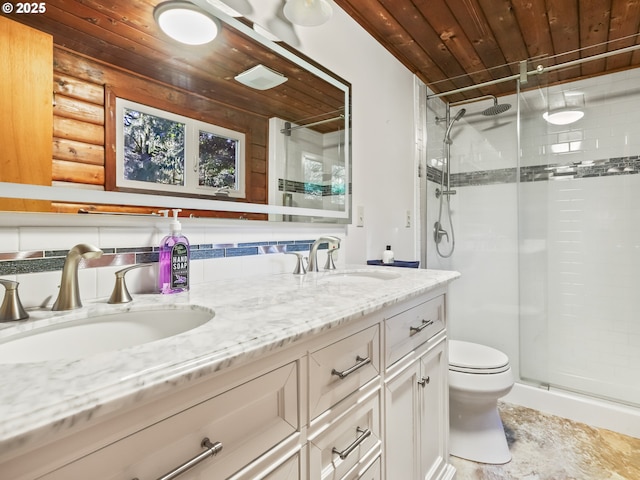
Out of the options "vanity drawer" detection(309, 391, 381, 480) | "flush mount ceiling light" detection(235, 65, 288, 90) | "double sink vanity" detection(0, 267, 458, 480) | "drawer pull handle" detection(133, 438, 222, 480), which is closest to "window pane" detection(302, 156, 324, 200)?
"flush mount ceiling light" detection(235, 65, 288, 90)

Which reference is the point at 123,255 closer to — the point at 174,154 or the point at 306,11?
the point at 174,154

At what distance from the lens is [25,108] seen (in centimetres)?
73

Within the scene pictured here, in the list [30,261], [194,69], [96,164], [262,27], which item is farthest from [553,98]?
[30,261]

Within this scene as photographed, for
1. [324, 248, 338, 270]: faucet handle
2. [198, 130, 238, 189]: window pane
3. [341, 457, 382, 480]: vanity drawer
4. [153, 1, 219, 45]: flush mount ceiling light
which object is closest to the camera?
[341, 457, 382, 480]: vanity drawer

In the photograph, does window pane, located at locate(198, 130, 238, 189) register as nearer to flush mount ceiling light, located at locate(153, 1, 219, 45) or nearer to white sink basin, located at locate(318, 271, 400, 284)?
flush mount ceiling light, located at locate(153, 1, 219, 45)

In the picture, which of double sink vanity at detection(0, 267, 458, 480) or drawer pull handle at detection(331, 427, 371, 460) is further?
drawer pull handle at detection(331, 427, 371, 460)

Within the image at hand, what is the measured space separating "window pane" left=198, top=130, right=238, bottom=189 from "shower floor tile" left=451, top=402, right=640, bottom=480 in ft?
5.25

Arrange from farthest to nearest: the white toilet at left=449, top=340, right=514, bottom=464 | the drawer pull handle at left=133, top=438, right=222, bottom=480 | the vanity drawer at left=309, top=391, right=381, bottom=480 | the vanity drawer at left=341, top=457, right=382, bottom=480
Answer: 1. the white toilet at left=449, top=340, right=514, bottom=464
2. the vanity drawer at left=341, top=457, right=382, bottom=480
3. the vanity drawer at left=309, top=391, right=381, bottom=480
4. the drawer pull handle at left=133, top=438, right=222, bottom=480

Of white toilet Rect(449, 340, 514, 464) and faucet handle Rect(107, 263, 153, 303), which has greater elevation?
faucet handle Rect(107, 263, 153, 303)

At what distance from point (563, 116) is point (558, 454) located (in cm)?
208

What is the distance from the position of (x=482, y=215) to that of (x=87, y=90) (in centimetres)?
259

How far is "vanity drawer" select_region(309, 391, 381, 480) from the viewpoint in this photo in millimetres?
719

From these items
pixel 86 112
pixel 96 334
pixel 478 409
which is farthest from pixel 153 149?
pixel 478 409

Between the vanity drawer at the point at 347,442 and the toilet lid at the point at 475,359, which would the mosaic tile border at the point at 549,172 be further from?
the vanity drawer at the point at 347,442
